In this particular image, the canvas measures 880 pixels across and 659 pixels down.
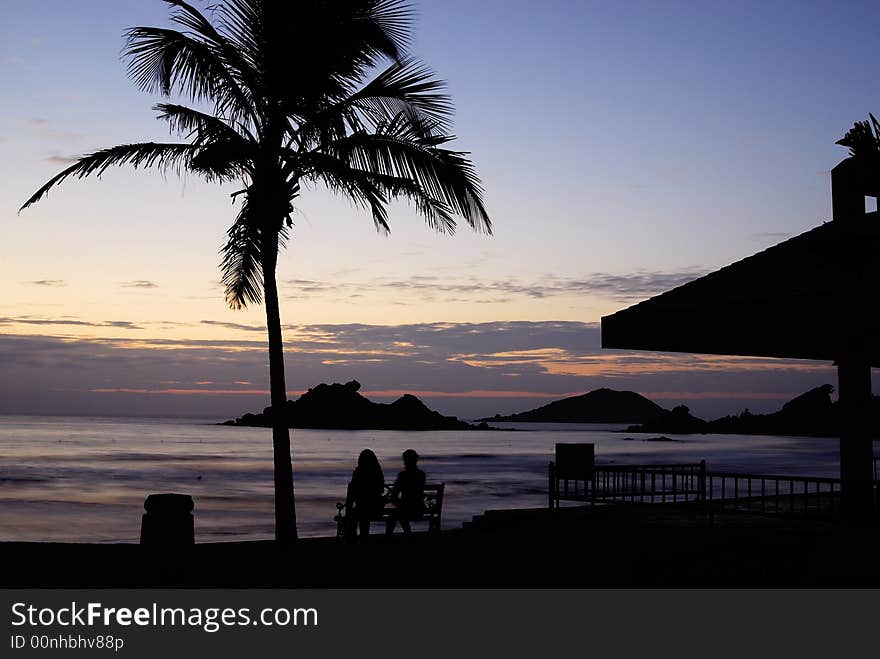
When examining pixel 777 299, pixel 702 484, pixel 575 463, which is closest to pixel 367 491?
pixel 575 463

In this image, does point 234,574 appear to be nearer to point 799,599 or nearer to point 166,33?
point 799,599

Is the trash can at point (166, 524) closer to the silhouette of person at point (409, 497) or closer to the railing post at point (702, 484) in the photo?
the silhouette of person at point (409, 497)

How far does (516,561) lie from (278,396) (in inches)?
206

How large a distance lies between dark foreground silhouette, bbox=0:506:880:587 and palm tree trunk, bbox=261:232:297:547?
66 centimetres

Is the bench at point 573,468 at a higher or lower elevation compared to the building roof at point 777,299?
lower

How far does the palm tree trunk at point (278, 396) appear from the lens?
1580 centimetres

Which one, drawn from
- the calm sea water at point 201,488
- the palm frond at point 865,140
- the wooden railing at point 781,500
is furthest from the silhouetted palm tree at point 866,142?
the calm sea water at point 201,488

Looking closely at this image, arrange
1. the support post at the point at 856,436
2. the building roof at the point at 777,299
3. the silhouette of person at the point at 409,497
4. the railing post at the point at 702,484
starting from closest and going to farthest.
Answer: the building roof at the point at 777,299
the support post at the point at 856,436
the silhouette of person at the point at 409,497
the railing post at the point at 702,484

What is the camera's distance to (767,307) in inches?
416

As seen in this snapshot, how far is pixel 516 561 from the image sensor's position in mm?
12773

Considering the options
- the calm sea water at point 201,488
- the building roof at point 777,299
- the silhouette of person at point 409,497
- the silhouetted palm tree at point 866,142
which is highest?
the silhouetted palm tree at point 866,142

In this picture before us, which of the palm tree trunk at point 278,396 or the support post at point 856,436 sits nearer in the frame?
the support post at point 856,436

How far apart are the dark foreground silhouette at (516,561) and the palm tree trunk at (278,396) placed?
661 millimetres

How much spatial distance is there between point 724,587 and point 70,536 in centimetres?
2927
